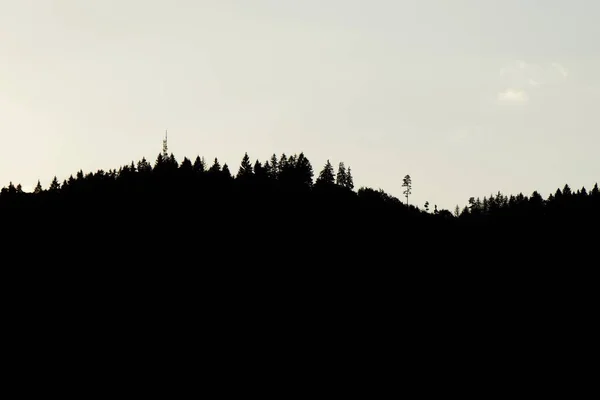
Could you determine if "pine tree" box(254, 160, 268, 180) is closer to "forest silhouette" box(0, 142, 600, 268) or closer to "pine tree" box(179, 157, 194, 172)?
"forest silhouette" box(0, 142, 600, 268)

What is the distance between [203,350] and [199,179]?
60.1 meters

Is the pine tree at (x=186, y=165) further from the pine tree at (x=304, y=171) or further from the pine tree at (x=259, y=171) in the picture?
the pine tree at (x=304, y=171)

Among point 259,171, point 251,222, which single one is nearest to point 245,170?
point 259,171

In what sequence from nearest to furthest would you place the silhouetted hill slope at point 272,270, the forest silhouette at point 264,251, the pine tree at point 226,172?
the silhouetted hill slope at point 272,270 → the forest silhouette at point 264,251 → the pine tree at point 226,172

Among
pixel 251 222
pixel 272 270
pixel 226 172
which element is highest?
pixel 226 172

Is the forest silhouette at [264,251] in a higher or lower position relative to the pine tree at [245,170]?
lower

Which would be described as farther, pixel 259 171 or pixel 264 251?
pixel 259 171

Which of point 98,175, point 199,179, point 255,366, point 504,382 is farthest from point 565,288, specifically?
point 98,175

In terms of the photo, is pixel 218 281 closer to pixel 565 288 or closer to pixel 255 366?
pixel 255 366

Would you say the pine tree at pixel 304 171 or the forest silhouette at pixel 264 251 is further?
the pine tree at pixel 304 171

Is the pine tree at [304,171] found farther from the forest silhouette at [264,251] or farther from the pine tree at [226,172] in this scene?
the pine tree at [226,172]

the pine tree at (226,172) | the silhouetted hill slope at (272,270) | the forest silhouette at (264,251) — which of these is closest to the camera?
the silhouetted hill slope at (272,270)

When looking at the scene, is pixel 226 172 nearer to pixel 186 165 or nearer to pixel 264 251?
pixel 186 165

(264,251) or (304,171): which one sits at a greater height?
(304,171)
